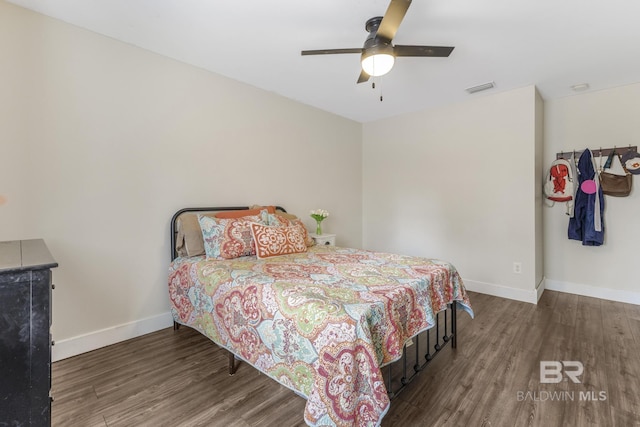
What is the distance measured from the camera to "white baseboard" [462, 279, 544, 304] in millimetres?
3395

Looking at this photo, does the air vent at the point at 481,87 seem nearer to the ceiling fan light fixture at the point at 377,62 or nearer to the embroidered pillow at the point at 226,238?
the ceiling fan light fixture at the point at 377,62

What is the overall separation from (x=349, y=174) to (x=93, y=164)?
11.1ft

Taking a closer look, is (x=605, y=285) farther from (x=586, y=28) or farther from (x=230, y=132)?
(x=230, y=132)

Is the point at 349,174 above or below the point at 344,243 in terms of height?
above

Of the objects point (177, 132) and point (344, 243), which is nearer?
point (177, 132)

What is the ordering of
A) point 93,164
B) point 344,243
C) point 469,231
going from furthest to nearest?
point 344,243
point 469,231
point 93,164

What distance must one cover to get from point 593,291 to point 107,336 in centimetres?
529

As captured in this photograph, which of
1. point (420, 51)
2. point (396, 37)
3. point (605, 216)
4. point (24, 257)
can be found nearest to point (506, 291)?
point (605, 216)

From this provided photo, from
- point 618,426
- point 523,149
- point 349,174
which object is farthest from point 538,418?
point 349,174

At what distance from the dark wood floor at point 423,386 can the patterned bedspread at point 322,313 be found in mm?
259

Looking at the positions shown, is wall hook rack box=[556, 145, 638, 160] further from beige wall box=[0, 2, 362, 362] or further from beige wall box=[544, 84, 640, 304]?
beige wall box=[0, 2, 362, 362]

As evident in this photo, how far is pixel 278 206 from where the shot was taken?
3656mm

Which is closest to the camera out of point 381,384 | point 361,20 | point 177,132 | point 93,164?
point 381,384

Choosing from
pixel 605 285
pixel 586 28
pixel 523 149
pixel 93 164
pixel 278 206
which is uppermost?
pixel 586 28
